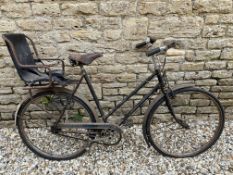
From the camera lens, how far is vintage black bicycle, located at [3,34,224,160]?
2.71 m

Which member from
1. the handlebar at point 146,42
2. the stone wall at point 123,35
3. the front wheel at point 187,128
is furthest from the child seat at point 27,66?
the front wheel at point 187,128

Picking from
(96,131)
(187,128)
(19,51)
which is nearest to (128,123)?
(96,131)

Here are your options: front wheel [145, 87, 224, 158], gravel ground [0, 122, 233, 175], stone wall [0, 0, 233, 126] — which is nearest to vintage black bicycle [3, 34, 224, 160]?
front wheel [145, 87, 224, 158]

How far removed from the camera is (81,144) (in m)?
3.33

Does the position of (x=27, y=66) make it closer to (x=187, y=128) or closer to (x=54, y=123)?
(x=54, y=123)

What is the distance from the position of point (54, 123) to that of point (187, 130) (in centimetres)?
179

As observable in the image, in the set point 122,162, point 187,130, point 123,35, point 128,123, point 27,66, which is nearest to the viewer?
point 27,66

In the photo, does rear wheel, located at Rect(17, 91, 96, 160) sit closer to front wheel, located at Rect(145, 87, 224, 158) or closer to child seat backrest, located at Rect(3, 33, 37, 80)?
child seat backrest, located at Rect(3, 33, 37, 80)

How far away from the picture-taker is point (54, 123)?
2.97 meters

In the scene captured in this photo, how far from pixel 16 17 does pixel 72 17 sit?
613 mm

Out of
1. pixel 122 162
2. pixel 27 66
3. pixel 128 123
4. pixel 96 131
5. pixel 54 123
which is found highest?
pixel 27 66

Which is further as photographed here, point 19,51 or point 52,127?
point 52,127

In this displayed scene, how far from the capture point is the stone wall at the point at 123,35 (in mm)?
2764

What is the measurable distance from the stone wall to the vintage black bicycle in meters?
0.21
